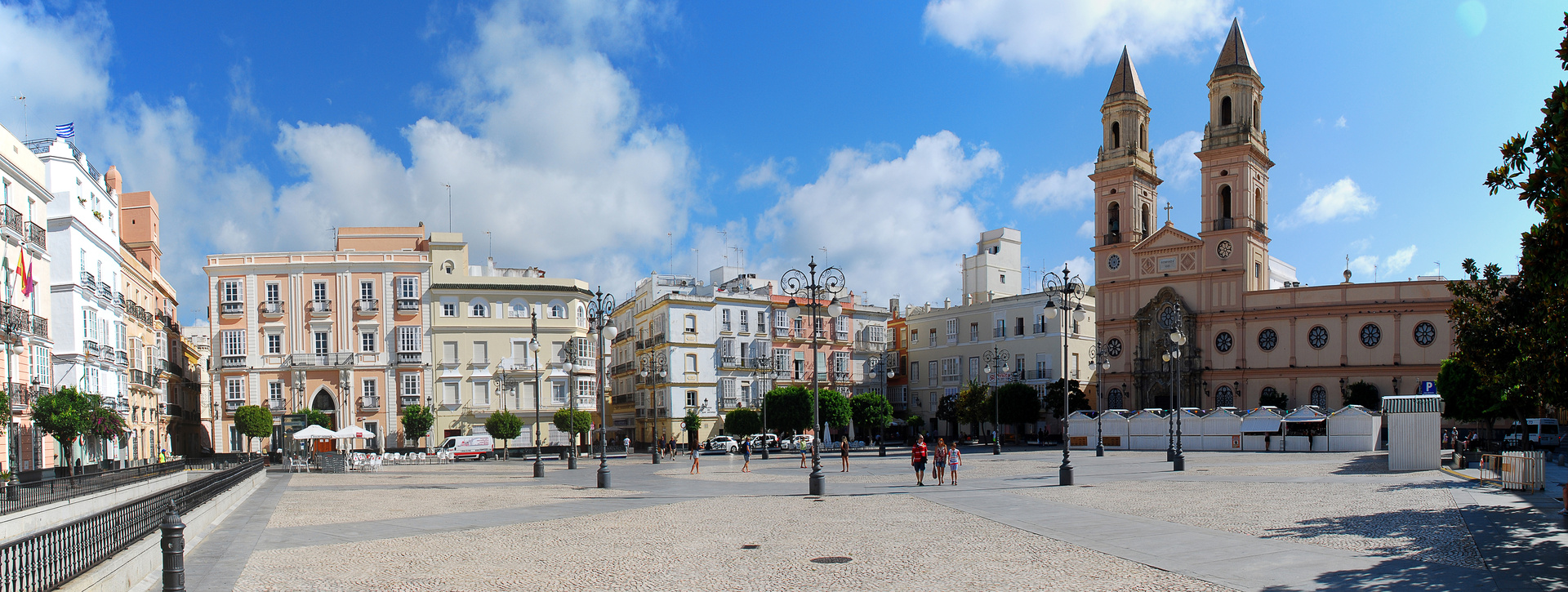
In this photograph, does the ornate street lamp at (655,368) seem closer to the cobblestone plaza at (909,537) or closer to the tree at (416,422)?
the tree at (416,422)

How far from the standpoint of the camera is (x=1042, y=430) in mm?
64375

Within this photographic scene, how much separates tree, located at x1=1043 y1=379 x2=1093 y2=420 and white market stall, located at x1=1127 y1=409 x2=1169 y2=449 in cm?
1417

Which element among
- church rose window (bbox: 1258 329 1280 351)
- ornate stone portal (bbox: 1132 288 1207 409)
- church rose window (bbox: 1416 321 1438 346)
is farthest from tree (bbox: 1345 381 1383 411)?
ornate stone portal (bbox: 1132 288 1207 409)

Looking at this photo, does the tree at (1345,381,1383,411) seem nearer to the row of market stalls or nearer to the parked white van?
the row of market stalls

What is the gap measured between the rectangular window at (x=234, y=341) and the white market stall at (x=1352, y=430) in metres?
55.8

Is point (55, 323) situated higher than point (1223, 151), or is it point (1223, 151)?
point (1223, 151)

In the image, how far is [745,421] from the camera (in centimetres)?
6019

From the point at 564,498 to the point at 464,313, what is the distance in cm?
3801

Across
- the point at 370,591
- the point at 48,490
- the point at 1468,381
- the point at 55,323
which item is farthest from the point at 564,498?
the point at 1468,381

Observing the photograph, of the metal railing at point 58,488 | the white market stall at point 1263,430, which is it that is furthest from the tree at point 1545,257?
the white market stall at point 1263,430

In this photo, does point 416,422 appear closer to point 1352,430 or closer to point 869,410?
point 869,410

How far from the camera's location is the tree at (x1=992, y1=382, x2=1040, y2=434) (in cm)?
6278

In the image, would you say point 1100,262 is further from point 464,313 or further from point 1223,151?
point 464,313

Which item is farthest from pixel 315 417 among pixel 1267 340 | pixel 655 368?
pixel 1267 340
